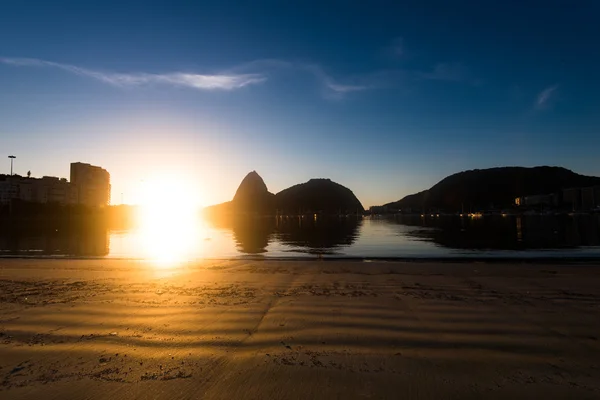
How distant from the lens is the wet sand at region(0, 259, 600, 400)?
5621 mm

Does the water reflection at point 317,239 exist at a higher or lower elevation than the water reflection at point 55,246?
lower

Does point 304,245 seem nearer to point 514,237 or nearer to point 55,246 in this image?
point 55,246

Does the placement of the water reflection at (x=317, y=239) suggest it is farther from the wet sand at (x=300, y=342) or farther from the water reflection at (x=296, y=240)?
the wet sand at (x=300, y=342)

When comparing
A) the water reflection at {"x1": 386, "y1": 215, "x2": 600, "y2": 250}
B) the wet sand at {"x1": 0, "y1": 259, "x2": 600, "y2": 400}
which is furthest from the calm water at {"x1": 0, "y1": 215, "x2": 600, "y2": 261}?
the wet sand at {"x1": 0, "y1": 259, "x2": 600, "y2": 400}

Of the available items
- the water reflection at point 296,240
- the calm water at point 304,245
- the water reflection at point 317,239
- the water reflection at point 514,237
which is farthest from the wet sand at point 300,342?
the water reflection at point 514,237

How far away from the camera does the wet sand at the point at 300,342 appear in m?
5.62

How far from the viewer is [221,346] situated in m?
7.40

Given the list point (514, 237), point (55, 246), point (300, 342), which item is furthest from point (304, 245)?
point (300, 342)

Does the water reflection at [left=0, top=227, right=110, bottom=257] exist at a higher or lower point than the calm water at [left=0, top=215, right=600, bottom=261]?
higher

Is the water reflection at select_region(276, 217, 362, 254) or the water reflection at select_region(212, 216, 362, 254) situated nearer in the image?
the water reflection at select_region(212, 216, 362, 254)

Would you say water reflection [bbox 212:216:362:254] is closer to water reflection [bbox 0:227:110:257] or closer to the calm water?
the calm water

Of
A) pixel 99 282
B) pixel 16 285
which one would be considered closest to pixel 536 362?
pixel 99 282

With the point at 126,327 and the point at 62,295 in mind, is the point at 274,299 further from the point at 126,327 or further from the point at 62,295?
the point at 62,295

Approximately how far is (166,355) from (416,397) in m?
4.60
